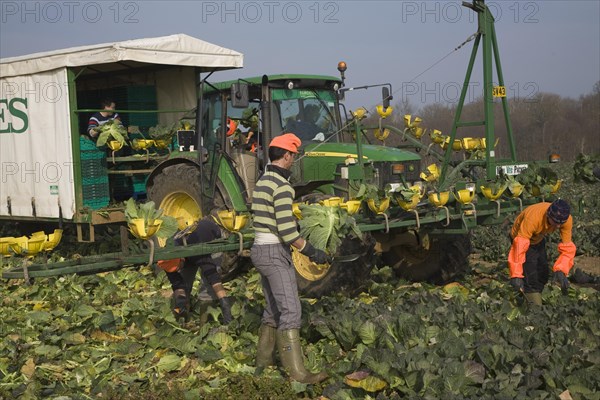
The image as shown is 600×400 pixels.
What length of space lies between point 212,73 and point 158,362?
5576 millimetres

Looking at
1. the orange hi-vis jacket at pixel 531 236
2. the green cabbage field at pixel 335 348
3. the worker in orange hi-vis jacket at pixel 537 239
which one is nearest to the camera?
the green cabbage field at pixel 335 348

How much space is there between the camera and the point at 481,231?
12016mm

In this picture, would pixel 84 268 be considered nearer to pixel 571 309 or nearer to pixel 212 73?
pixel 571 309

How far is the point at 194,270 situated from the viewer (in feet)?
24.8

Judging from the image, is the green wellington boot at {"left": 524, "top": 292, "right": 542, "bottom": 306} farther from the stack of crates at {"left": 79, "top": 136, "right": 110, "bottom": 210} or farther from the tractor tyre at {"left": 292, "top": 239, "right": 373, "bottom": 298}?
the stack of crates at {"left": 79, "top": 136, "right": 110, "bottom": 210}

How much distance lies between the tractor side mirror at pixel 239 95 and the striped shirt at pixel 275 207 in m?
2.36

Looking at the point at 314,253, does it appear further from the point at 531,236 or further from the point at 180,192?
the point at 180,192

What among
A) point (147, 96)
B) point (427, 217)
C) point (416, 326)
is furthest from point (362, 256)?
point (147, 96)

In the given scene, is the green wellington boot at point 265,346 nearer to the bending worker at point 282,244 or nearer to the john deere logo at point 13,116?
the bending worker at point 282,244

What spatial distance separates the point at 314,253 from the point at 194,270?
2321mm

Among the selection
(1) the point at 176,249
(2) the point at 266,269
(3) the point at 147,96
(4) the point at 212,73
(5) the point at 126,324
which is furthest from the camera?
(3) the point at 147,96

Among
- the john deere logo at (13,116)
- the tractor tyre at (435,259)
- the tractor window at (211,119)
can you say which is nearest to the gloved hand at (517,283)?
the tractor tyre at (435,259)

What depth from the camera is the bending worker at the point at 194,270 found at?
7.16 metres

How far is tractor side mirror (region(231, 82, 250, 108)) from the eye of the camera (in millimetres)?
7660
